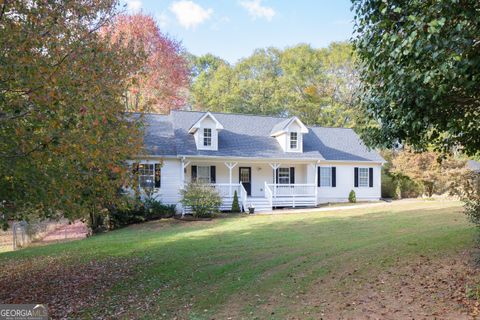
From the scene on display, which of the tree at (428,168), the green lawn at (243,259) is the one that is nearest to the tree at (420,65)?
the green lawn at (243,259)

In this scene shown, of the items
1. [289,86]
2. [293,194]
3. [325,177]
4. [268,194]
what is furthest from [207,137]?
[289,86]

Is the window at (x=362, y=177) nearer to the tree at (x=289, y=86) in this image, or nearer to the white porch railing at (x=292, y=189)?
the white porch railing at (x=292, y=189)

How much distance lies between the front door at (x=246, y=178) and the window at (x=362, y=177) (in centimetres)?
777

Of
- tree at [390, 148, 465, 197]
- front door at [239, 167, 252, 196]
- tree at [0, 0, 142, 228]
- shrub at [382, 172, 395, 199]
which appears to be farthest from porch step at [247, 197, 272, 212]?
tree at [0, 0, 142, 228]

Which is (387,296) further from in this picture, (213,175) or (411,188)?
(411,188)

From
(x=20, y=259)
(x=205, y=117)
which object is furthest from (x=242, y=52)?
(x=20, y=259)

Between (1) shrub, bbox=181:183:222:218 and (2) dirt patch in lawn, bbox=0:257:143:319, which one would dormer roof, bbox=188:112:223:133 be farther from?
(2) dirt patch in lawn, bbox=0:257:143:319

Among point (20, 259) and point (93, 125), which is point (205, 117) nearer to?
point (20, 259)

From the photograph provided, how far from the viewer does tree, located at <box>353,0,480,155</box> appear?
4.29 meters

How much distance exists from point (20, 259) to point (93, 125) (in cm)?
867

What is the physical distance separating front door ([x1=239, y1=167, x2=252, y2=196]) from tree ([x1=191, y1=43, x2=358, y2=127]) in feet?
57.3

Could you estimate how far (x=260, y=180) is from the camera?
23453 millimetres

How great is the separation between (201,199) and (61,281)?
→ 9898 millimetres

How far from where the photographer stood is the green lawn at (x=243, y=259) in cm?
650
